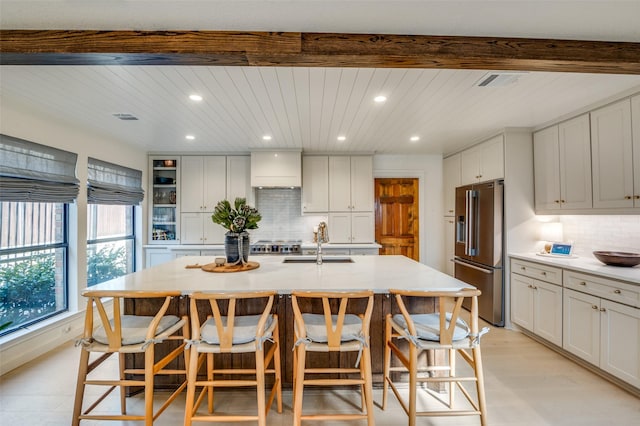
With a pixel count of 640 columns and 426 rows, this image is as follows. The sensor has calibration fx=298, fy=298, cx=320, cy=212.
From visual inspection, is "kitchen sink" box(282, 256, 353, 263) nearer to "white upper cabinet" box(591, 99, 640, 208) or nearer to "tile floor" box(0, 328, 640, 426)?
"tile floor" box(0, 328, 640, 426)

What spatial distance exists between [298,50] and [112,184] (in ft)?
11.8

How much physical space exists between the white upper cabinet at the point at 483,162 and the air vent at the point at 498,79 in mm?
1537

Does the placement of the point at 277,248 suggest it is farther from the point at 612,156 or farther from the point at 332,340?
the point at 612,156

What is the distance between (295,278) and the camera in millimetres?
2238

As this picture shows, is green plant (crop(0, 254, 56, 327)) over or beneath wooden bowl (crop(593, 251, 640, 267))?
beneath

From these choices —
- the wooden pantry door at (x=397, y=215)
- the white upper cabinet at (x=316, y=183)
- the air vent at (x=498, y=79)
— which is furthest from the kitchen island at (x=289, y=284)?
the wooden pantry door at (x=397, y=215)

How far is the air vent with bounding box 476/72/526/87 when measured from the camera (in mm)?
2172

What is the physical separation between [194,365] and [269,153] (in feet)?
11.3

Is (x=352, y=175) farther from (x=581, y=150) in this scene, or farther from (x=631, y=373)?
(x=631, y=373)

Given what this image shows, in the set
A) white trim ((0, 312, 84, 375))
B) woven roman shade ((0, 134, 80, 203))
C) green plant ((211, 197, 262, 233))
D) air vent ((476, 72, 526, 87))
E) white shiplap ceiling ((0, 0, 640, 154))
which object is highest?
white shiplap ceiling ((0, 0, 640, 154))

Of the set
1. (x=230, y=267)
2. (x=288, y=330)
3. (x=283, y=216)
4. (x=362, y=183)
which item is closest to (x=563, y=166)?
(x=362, y=183)

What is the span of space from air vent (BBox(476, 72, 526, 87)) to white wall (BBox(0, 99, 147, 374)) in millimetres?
4085

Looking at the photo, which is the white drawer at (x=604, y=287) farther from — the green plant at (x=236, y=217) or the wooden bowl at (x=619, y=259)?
the green plant at (x=236, y=217)

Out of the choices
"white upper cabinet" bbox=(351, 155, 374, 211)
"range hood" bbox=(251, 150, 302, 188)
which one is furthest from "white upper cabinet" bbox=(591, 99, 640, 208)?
"range hood" bbox=(251, 150, 302, 188)
